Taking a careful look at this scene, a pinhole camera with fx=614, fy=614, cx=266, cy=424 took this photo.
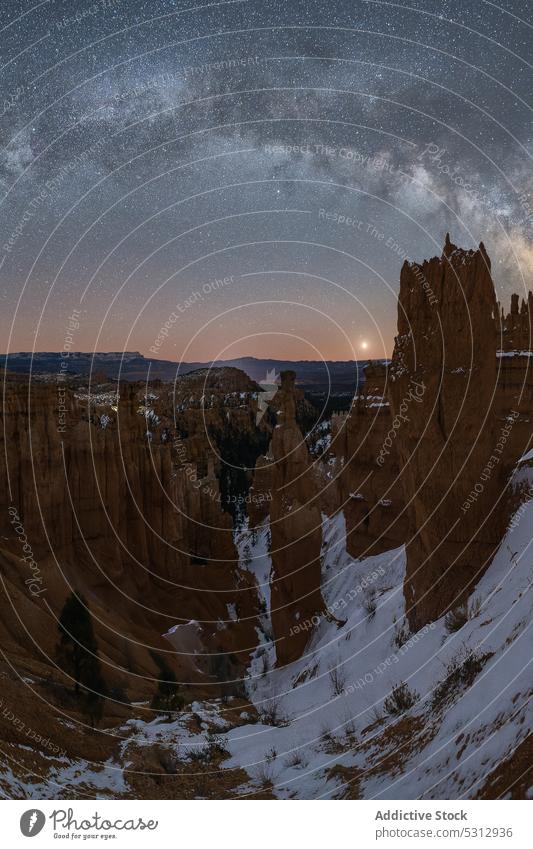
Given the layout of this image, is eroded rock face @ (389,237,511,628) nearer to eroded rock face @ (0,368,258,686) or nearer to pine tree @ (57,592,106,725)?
pine tree @ (57,592,106,725)

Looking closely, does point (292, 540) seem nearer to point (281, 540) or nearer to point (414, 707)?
point (281, 540)

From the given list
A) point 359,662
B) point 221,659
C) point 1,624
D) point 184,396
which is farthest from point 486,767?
point 184,396

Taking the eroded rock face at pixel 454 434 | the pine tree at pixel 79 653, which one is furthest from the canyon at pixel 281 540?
the pine tree at pixel 79 653

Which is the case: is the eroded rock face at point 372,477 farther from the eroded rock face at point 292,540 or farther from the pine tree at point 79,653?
the pine tree at point 79,653

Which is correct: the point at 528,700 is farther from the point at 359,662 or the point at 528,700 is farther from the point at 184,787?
the point at 359,662

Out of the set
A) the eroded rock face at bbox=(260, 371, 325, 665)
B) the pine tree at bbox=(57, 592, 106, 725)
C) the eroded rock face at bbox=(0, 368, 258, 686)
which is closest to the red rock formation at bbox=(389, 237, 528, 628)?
the pine tree at bbox=(57, 592, 106, 725)
